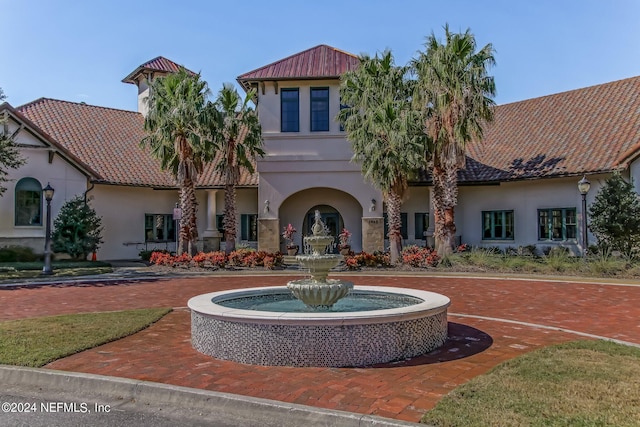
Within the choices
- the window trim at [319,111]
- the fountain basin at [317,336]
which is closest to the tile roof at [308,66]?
the window trim at [319,111]

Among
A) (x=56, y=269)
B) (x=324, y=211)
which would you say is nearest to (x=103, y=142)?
(x=56, y=269)

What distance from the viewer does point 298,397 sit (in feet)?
18.1

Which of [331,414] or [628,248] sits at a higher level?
[628,248]

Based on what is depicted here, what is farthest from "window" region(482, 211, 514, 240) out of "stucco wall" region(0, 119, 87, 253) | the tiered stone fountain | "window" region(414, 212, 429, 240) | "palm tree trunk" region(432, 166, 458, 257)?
"stucco wall" region(0, 119, 87, 253)

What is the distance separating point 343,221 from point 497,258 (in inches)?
349

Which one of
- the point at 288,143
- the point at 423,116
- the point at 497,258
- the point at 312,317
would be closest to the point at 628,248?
the point at 497,258

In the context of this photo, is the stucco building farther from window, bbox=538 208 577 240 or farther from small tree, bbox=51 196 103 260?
small tree, bbox=51 196 103 260

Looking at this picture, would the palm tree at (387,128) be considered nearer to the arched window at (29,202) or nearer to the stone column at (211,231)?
the stone column at (211,231)

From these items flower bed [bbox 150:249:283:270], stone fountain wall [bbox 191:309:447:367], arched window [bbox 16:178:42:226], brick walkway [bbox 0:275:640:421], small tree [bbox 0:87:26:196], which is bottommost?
brick walkway [bbox 0:275:640:421]

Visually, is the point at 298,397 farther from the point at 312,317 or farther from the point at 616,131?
the point at 616,131

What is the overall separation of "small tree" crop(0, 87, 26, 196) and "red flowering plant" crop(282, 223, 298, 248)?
38.9ft

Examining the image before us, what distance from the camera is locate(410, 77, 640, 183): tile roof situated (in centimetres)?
2175

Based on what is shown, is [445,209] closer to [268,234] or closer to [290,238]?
[290,238]

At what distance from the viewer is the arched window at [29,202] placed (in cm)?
2312
